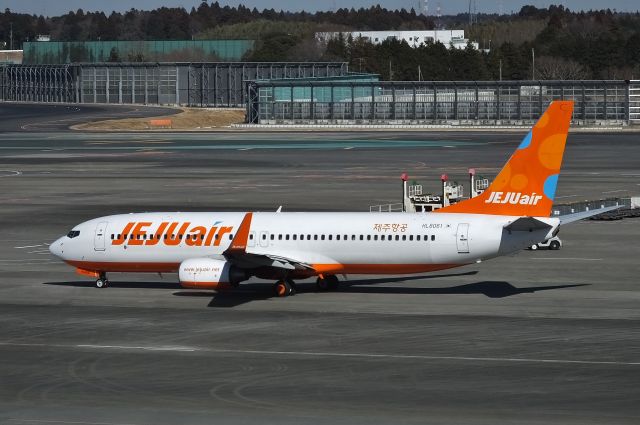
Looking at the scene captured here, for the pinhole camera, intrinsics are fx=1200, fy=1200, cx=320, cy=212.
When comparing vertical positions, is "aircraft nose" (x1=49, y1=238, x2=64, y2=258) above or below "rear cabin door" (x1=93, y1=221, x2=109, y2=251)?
below

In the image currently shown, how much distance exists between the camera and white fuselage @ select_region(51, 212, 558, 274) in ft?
167

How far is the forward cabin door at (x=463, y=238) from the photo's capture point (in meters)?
50.7

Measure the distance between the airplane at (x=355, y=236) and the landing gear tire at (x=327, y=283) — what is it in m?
0.05

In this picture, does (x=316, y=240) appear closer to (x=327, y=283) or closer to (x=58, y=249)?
(x=327, y=283)

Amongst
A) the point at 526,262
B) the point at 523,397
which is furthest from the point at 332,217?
the point at 523,397

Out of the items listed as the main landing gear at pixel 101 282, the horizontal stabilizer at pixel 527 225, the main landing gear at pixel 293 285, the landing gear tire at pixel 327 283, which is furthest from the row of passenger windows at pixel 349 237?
the main landing gear at pixel 101 282

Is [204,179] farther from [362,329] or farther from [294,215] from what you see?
[362,329]

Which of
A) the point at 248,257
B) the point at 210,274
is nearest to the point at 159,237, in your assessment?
the point at 210,274

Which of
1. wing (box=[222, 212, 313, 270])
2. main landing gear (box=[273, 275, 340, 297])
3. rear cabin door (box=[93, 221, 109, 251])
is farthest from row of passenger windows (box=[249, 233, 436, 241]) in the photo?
rear cabin door (box=[93, 221, 109, 251])

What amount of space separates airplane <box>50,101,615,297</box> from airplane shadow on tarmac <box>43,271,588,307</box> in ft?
2.80

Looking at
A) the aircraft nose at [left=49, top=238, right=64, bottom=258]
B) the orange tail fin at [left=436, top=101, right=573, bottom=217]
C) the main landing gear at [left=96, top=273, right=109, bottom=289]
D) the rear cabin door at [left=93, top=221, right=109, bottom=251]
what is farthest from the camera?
the main landing gear at [left=96, top=273, right=109, bottom=289]

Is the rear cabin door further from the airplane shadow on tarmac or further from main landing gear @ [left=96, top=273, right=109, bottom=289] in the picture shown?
the airplane shadow on tarmac

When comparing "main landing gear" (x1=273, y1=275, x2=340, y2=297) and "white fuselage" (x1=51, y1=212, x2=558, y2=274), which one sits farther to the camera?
"main landing gear" (x1=273, y1=275, x2=340, y2=297)

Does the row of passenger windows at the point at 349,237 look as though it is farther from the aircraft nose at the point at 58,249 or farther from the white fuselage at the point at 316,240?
the aircraft nose at the point at 58,249
